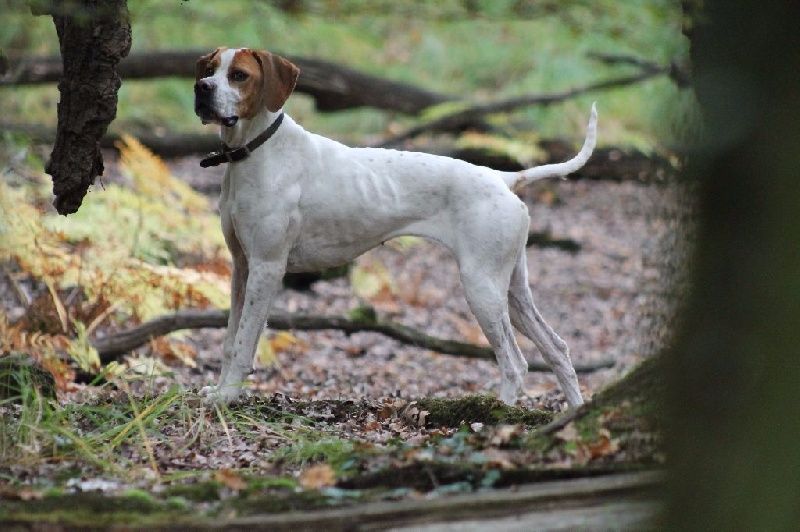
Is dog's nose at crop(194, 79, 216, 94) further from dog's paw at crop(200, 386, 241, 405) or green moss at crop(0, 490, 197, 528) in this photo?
green moss at crop(0, 490, 197, 528)

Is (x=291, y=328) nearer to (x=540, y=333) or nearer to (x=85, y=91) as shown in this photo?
(x=540, y=333)

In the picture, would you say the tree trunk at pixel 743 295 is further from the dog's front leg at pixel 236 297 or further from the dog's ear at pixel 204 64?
the dog's front leg at pixel 236 297

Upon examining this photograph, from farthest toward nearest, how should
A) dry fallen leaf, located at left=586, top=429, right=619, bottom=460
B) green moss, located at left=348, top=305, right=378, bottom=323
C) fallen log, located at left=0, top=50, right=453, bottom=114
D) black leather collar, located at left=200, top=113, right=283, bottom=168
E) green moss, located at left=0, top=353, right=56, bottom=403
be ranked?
fallen log, located at left=0, top=50, right=453, bottom=114 < green moss, located at left=348, top=305, right=378, bottom=323 < black leather collar, located at left=200, top=113, right=283, bottom=168 < green moss, located at left=0, top=353, right=56, bottom=403 < dry fallen leaf, located at left=586, top=429, right=619, bottom=460

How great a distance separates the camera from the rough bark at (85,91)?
5141 millimetres

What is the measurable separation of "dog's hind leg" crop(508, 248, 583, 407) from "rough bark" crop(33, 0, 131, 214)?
2.30m

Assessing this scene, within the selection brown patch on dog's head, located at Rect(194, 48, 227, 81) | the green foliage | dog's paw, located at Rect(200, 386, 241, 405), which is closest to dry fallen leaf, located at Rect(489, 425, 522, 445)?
dog's paw, located at Rect(200, 386, 241, 405)

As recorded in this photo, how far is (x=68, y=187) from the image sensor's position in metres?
5.41

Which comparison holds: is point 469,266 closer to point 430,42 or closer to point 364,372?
point 364,372

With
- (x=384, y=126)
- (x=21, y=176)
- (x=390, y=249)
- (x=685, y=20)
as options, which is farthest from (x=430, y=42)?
(x=685, y=20)

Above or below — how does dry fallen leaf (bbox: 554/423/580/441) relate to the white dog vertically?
below

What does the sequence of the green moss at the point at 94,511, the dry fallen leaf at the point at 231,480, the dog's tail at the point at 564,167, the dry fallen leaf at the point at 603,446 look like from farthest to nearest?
the dog's tail at the point at 564,167, the dry fallen leaf at the point at 231,480, the dry fallen leaf at the point at 603,446, the green moss at the point at 94,511

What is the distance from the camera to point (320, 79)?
13328 millimetres

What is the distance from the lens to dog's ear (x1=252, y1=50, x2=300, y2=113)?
5406mm

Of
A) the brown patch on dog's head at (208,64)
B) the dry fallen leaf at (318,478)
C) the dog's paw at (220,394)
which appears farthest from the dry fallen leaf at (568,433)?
the brown patch on dog's head at (208,64)
